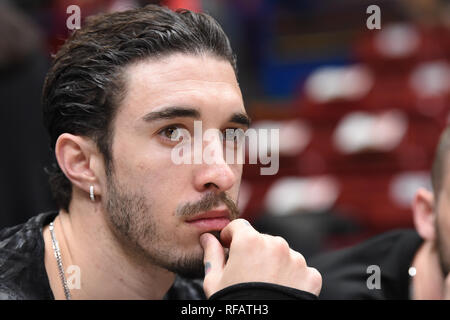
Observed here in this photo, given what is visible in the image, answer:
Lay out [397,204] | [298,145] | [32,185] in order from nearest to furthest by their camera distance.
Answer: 1. [32,185]
2. [397,204]
3. [298,145]

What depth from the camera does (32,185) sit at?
5.77ft

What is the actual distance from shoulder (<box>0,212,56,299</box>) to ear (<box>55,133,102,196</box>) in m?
0.15

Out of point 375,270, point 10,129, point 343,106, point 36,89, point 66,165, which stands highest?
point 343,106

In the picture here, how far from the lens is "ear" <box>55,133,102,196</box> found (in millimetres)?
1229

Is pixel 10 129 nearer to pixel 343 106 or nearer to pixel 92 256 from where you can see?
pixel 92 256

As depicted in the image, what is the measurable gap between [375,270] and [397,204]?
4.53ft

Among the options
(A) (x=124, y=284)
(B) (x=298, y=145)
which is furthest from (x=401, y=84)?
(A) (x=124, y=284)

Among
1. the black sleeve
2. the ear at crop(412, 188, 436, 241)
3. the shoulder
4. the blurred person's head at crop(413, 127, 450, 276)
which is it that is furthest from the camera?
the ear at crop(412, 188, 436, 241)

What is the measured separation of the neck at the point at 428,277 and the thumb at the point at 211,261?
33.5 inches

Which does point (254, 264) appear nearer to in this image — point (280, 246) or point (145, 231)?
point (280, 246)

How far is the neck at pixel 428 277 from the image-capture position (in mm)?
1732

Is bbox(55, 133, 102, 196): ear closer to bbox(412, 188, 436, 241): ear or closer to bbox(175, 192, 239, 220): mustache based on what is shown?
bbox(175, 192, 239, 220): mustache

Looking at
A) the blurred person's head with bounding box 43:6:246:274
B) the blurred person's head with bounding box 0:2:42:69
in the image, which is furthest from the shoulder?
the blurred person's head with bounding box 0:2:42:69

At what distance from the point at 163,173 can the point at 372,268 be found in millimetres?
934
